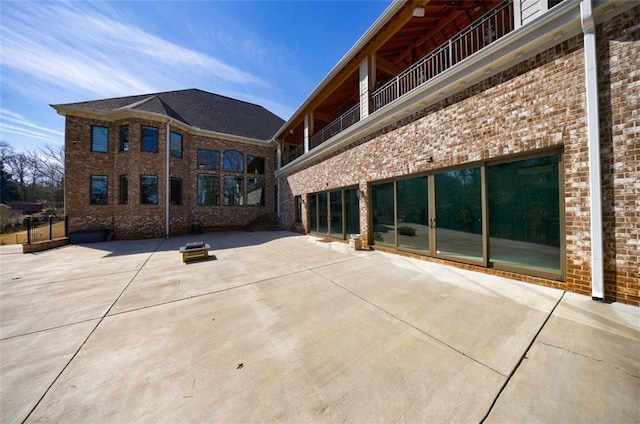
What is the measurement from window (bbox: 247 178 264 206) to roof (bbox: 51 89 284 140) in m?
3.50

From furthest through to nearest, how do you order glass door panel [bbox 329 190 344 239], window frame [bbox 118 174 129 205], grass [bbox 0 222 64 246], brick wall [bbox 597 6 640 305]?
window frame [bbox 118 174 129 205], grass [bbox 0 222 64 246], glass door panel [bbox 329 190 344 239], brick wall [bbox 597 6 640 305]

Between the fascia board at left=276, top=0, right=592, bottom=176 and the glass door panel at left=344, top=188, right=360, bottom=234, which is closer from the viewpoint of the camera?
the fascia board at left=276, top=0, right=592, bottom=176

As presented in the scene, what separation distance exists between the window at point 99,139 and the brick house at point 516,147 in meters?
14.2

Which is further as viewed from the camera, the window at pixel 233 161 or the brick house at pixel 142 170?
the window at pixel 233 161

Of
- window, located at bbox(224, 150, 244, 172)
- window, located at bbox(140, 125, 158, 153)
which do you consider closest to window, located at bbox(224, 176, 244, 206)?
window, located at bbox(224, 150, 244, 172)

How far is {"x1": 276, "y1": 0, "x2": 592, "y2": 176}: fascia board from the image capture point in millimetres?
3615

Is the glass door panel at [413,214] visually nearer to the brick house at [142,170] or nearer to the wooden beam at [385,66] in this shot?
the wooden beam at [385,66]

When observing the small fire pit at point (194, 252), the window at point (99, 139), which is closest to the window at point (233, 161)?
the window at point (99, 139)

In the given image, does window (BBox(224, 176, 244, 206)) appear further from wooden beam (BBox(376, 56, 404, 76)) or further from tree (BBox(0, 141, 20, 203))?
tree (BBox(0, 141, 20, 203))

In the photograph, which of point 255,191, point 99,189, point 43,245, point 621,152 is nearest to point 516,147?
point 621,152

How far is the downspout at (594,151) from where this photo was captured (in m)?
3.25

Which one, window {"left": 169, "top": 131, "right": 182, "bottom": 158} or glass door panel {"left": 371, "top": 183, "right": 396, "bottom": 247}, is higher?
window {"left": 169, "top": 131, "right": 182, "bottom": 158}

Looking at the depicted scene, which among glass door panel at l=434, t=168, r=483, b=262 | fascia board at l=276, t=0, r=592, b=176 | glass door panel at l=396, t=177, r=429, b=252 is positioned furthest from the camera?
glass door panel at l=396, t=177, r=429, b=252

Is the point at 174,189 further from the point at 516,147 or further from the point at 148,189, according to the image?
the point at 516,147
